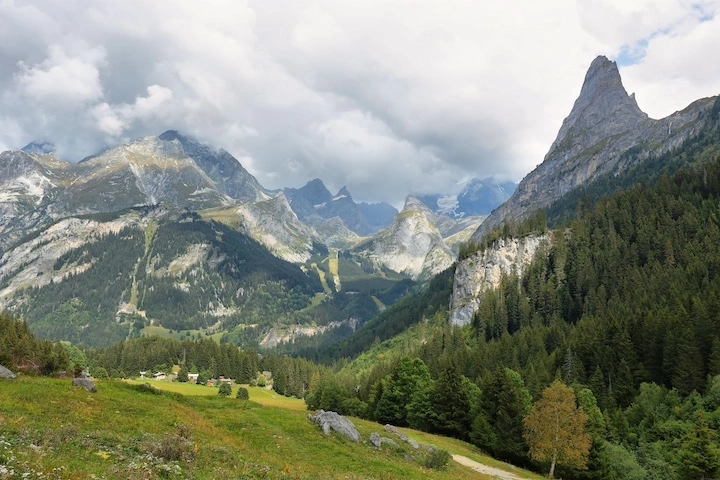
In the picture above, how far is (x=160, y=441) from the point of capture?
83.9ft

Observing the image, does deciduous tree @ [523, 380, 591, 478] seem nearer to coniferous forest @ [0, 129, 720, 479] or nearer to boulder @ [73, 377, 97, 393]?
coniferous forest @ [0, 129, 720, 479]

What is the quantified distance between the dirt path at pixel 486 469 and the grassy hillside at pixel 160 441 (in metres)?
6.13

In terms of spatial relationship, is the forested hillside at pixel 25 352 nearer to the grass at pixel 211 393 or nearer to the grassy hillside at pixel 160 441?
the grass at pixel 211 393

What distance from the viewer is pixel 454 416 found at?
76.3 metres

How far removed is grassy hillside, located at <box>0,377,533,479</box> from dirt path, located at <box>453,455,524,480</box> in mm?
6127

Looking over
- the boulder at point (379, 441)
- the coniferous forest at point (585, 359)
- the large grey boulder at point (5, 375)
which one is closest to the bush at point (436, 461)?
the boulder at point (379, 441)

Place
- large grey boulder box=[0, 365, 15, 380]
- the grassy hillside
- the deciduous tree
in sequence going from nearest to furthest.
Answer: the grassy hillside
large grey boulder box=[0, 365, 15, 380]
the deciduous tree

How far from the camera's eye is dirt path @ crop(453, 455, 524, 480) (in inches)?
1908

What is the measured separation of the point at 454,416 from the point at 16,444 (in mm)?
68631

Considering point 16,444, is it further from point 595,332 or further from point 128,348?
point 128,348

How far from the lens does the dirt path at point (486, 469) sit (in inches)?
1908

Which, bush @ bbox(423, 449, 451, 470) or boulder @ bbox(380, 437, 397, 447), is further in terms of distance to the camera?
boulder @ bbox(380, 437, 397, 447)

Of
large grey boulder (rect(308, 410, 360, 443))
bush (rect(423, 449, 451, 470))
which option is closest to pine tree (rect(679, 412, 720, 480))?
bush (rect(423, 449, 451, 470))

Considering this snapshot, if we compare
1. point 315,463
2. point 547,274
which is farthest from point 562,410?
point 547,274
